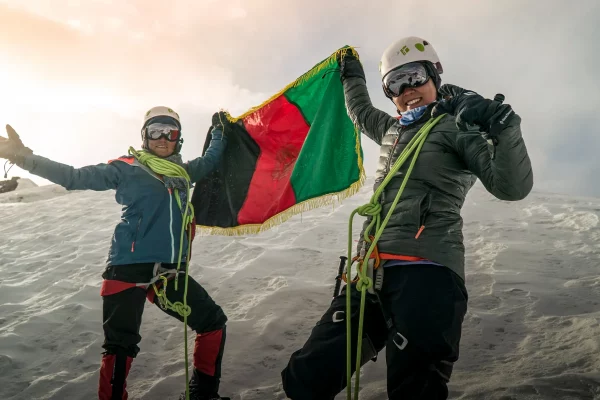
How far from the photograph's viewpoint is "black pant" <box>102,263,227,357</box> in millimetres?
2926

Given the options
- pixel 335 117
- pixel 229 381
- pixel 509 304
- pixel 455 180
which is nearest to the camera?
pixel 455 180

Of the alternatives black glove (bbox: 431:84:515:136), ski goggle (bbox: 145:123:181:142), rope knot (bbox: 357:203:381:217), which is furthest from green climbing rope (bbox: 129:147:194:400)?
black glove (bbox: 431:84:515:136)

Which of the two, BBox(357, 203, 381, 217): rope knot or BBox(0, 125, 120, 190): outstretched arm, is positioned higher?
BBox(0, 125, 120, 190): outstretched arm

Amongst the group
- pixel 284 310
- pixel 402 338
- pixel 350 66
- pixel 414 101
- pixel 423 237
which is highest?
pixel 350 66

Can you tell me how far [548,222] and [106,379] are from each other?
8.37 metres

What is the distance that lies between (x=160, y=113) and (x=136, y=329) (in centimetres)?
203

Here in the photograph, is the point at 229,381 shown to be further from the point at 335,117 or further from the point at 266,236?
the point at 266,236

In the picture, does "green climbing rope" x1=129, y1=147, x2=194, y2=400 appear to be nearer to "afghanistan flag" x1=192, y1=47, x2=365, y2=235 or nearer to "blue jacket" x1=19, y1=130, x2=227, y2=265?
"blue jacket" x1=19, y1=130, x2=227, y2=265

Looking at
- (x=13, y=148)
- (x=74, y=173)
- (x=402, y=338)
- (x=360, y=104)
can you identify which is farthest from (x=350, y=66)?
(x=13, y=148)

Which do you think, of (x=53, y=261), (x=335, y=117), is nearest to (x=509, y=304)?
(x=335, y=117)

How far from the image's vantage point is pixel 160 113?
3.75 meters

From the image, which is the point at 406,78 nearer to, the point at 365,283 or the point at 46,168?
the point at 365,283

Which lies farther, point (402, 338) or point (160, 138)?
point (160, 138)

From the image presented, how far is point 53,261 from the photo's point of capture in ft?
22.0
